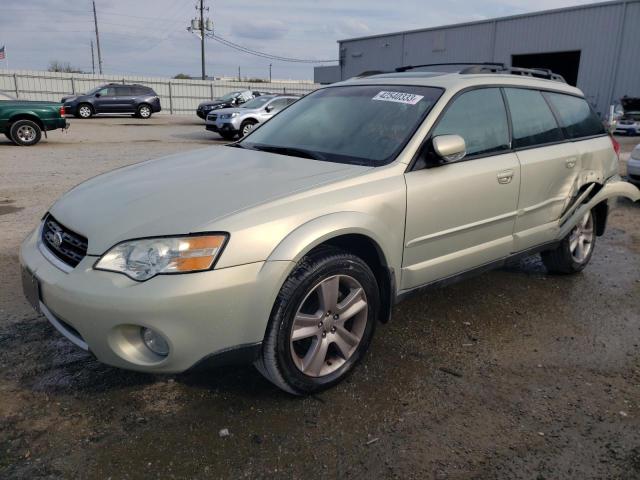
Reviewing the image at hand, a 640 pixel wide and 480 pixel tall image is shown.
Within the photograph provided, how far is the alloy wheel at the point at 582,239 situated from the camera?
15.3 ft

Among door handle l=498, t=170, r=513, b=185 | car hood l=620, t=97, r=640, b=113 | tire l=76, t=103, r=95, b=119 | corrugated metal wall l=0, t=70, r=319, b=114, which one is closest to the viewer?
door handle l=498, t=170, r=513, b=185

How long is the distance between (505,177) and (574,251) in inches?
63.2

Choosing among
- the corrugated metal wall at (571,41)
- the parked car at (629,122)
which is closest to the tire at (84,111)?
the corrugated metal wall at (571,41)

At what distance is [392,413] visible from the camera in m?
2.66

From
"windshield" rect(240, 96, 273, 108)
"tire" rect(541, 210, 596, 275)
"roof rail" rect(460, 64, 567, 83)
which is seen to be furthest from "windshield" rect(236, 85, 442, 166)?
"windshield" rect(240, 96, 273, 108)

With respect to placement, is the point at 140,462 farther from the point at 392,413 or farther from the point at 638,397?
the point at 638,397

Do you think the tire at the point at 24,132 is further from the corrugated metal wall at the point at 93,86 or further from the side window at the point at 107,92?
the corrugated metal wall at the point at 93,86

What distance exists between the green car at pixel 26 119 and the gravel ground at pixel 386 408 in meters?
11.4

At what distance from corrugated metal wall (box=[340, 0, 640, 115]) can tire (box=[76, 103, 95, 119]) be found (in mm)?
21977

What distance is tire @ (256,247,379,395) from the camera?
252cm

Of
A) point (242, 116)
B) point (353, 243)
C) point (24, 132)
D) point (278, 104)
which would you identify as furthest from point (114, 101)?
point (353, 243)

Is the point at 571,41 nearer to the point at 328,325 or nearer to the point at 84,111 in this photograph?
the point at 84,111

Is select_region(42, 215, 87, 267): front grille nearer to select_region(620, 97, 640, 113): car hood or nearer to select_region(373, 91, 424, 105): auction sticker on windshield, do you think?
select_region(373, 91, 424, 105): auction sticker on windshield

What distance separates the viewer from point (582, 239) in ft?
15.7
